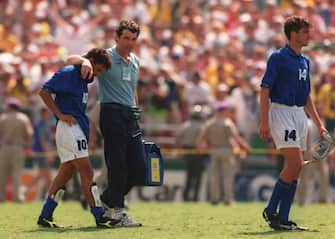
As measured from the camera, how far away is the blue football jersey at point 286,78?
12.2 metres

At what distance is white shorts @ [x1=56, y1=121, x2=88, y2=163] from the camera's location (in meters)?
12.6

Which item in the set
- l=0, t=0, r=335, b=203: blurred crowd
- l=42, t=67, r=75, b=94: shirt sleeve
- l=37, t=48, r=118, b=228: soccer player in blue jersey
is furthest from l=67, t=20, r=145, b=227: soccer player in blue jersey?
l=0, t=0, r=335, b=203: blurred crowd

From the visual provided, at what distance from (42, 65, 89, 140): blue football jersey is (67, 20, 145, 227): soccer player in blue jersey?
342mm

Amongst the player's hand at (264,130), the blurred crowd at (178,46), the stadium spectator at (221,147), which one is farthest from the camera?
the blurred crowd at (178,46)

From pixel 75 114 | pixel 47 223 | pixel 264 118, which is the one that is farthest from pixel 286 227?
pixel 47 223

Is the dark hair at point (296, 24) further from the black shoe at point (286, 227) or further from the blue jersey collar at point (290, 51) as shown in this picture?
the black shoe at point (286, 227)

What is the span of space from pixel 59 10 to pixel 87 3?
3.71 feet

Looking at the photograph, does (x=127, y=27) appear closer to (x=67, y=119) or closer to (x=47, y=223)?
(x=67, y=119)

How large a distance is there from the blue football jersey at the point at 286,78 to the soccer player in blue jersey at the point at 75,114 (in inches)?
72.8

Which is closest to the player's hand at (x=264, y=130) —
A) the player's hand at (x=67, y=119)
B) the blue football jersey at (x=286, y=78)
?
the blue football jersey at (x=286, y=78)

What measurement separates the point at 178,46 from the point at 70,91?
1422 cm

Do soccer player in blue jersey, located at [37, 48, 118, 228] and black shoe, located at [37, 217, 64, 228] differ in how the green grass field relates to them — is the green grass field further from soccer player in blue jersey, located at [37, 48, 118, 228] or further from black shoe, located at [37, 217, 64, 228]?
soccer player in blue jersey, located at [37, 48, 118, 228]

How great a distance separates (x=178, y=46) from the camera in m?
26.6

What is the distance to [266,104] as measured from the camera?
12094mm
